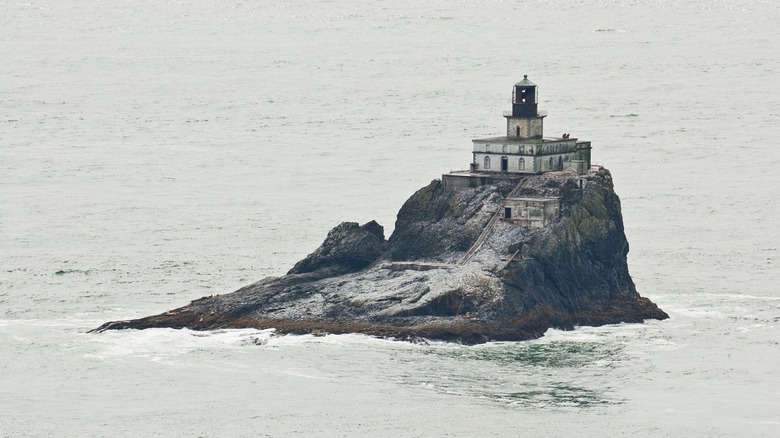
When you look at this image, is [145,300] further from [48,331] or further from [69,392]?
[69,392]

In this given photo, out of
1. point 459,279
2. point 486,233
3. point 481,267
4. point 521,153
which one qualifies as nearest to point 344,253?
point 486,233

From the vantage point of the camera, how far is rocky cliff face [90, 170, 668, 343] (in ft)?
371

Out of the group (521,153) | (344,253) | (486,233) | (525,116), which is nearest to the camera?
(486,233)

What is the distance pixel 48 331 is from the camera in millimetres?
116750

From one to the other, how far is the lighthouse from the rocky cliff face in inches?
40.7

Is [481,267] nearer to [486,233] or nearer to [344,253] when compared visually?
[486,233]

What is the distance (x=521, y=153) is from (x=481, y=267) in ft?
37.1

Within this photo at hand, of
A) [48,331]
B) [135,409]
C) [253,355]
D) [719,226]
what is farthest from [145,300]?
[719,226]

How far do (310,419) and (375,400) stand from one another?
175 inches

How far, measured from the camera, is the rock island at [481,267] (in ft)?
372

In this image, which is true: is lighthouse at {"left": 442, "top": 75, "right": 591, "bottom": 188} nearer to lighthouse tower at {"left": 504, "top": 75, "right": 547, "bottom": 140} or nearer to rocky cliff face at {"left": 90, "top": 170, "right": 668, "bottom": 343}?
lighthouse tower at {"left": 504, "top": 75, "right": 547, "bottom": 140}

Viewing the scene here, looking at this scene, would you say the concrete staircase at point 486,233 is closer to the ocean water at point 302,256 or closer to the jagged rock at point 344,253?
the jagged rock at point 344,253

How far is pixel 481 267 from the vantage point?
11700cm

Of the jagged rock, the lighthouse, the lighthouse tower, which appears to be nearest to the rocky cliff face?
the jagged rock
